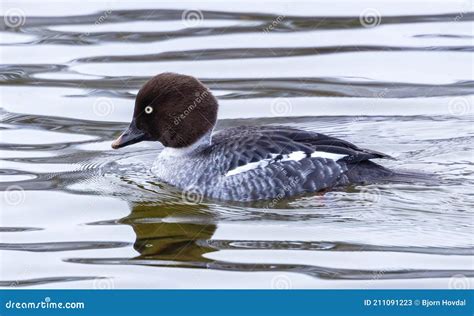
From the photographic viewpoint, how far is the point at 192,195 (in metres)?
11.3

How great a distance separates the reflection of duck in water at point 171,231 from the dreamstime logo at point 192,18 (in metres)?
5.69

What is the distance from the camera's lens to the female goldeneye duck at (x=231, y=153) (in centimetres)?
1107

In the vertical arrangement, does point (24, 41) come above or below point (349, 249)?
above

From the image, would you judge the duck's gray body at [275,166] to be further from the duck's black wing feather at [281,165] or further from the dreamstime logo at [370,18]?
the dreamstime logo at [370,18]

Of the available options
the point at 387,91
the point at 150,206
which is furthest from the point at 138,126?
the point at 387,91

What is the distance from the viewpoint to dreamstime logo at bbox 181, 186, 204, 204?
11.2 metres

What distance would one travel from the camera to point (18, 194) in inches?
449

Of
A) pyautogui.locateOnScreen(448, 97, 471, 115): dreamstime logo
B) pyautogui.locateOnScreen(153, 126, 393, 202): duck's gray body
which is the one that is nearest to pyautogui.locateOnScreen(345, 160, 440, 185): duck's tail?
pyautogui.locateOnScreen(153, 126, 393, 202): duck's gray body

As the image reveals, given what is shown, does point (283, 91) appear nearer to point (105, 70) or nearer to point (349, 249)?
point (105, 70)

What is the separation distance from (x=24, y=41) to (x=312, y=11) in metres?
4.01
